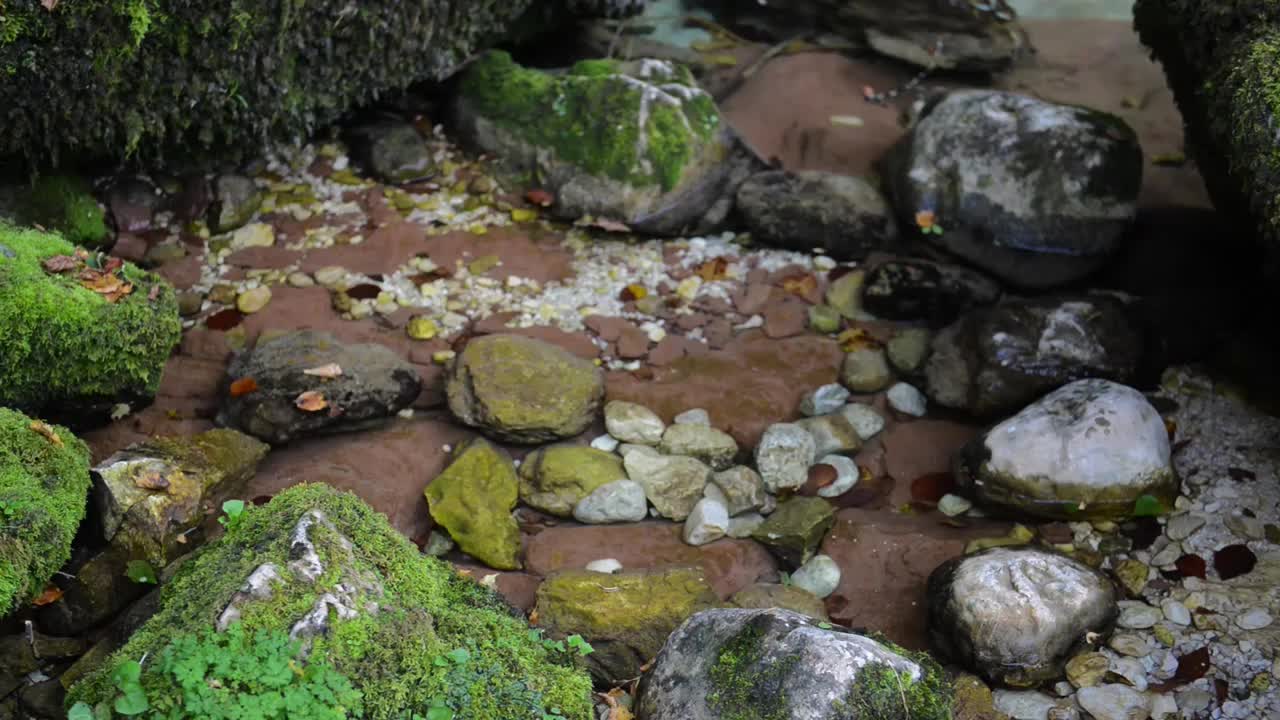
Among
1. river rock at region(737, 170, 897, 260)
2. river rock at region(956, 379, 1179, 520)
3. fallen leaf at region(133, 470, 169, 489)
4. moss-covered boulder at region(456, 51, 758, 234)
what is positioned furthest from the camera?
moss-covered boulder at region(456, 51, 758, 234)

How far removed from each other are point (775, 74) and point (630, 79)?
1613mm

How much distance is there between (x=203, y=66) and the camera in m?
5.27

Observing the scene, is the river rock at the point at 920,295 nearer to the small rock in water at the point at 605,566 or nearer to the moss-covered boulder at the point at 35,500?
the small rock in water at the point at 605,566

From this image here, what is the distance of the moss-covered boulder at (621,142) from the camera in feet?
20.6

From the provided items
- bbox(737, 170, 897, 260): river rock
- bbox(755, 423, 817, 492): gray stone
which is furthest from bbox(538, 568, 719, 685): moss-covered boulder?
bbox(737, 170, 897, 260): river rock

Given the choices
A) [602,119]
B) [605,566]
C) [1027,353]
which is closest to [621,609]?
[605,566]

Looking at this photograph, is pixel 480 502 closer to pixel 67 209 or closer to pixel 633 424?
pixel 633 424

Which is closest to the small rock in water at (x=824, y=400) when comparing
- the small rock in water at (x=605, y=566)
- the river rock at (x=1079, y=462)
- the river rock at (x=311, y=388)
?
the river rock at (x=1079, y=462)

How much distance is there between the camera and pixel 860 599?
4504 millimetres

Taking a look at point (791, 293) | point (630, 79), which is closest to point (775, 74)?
point (630, 79)

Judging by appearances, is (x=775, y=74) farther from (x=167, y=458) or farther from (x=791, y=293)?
(x=167, y=458)

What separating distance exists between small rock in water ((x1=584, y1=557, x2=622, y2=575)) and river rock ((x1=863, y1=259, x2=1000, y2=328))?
7.16ft

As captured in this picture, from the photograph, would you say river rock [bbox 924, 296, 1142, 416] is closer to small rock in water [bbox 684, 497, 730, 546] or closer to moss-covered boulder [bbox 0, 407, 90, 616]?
small rock in water [bbox 684, 497, 730, 546]

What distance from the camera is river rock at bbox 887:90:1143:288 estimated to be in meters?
5.97
